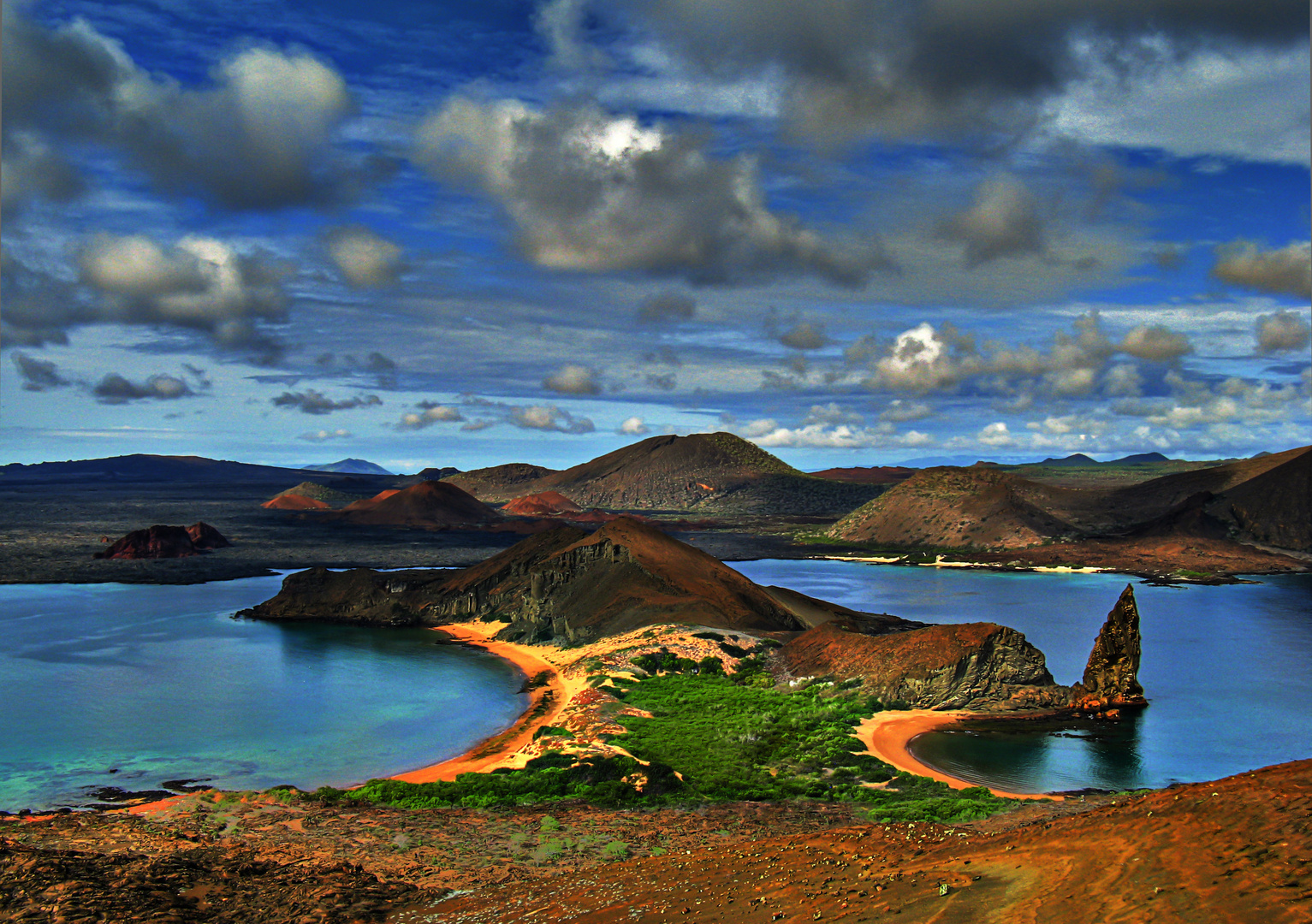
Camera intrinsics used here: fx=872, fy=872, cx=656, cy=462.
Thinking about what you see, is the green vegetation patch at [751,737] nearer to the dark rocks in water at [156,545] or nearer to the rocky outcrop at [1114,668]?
the rocky outcrop at [1114,668]

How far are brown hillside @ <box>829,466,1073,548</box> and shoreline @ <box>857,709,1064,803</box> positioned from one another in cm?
9068

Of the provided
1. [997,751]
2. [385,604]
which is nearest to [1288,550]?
[997,751]

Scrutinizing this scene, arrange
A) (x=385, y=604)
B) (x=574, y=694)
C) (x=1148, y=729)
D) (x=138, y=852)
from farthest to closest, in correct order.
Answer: (x=385, y=604)
(x=574, y=694)
(x=1148, y=729)
(x=138, y=852)

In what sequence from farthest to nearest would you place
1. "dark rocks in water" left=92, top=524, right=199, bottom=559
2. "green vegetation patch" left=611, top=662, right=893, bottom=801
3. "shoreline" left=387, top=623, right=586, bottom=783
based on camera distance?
"dark rocks in water" left=92, top=524, right=199, bottom=559
"shoreline" left=387, top=623, right=586, bottom=783
"green vegetation patch" left=611, top=662, right=893, bottom=801

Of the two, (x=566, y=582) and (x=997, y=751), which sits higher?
(x=566, y=582)

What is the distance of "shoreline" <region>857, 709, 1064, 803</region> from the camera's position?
27875 mm

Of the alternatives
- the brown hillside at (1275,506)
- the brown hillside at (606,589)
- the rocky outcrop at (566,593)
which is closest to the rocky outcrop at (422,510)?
the rocky outcrop at (566,593)

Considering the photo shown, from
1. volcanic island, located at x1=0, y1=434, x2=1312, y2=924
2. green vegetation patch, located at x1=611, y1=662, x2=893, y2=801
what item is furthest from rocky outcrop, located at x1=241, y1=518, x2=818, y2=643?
green vegetation patch, located at x1=611, y1=662, x2=893, y2=801

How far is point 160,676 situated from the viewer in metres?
47.9

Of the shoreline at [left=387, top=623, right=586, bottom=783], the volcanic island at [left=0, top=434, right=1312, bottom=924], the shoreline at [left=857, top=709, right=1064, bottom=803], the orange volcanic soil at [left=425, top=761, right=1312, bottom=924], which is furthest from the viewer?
the shoreline at [left=387, top=623, right=586, bottom=783]

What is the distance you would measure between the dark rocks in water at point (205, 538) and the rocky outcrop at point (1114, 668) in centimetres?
10214

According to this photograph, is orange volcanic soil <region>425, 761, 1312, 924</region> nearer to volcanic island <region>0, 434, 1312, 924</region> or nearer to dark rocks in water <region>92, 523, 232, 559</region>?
volcanic island <region>0, 434, 1312, 924</region>

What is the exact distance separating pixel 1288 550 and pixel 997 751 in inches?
3967

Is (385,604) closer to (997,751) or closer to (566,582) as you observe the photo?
(566,582)
